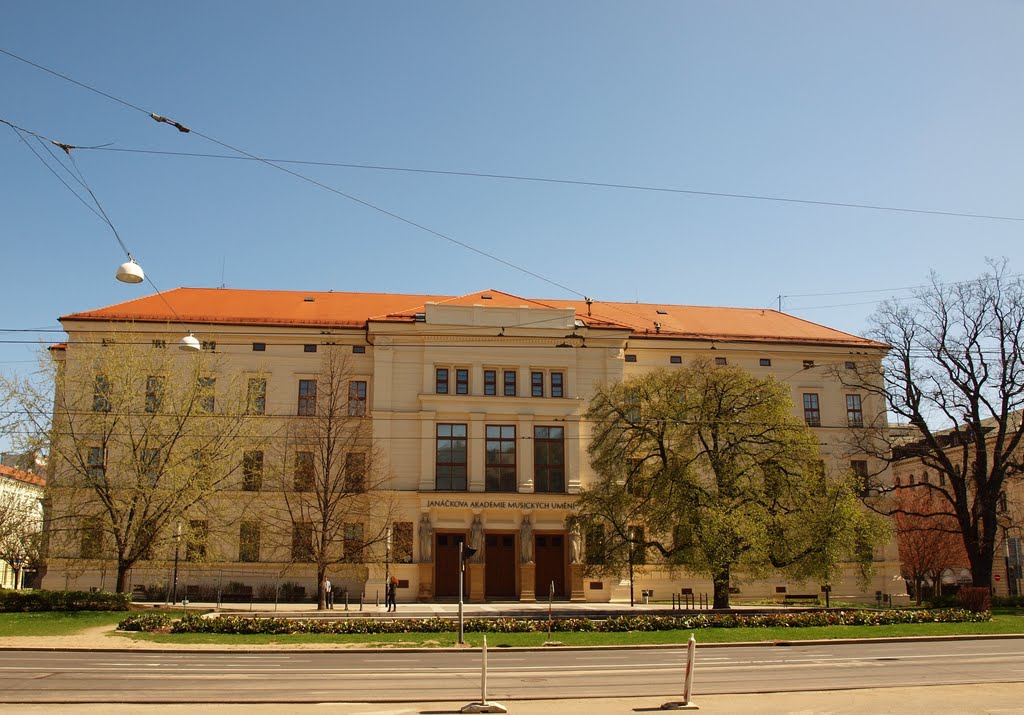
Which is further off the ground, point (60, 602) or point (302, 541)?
point (302, 541)

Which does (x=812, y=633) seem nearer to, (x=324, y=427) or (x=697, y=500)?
(x=697, y=500)

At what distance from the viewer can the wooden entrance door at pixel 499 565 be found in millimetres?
45500

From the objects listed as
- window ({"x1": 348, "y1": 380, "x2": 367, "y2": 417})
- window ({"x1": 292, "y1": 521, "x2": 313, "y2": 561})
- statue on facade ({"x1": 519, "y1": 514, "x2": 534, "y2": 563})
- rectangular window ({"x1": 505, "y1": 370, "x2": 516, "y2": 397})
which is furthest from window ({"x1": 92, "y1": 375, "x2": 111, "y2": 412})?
statue on facade ({"x1": 519, "y1": 514, "x2": 534, "y2": 563})

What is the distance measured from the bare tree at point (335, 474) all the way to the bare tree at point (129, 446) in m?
4.96

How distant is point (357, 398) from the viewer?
159 ft

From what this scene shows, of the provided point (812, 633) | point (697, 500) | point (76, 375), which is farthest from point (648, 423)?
point (76, 375)

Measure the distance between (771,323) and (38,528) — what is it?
44.5 meters

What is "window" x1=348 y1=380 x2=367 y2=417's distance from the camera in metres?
48.5

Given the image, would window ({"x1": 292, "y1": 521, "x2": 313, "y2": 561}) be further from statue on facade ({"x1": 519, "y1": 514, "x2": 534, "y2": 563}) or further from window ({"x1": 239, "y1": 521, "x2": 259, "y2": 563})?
statue on facade ({"x1": 519, "y1": 514, "x2": 534, "y2": 563})

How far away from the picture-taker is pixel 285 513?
46.4 m

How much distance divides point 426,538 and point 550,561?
7024 mm

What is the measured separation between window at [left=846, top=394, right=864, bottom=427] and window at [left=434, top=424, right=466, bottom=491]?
79.8ft

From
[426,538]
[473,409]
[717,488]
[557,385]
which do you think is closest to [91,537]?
[426,538]

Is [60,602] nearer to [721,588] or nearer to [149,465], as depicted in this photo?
[149,465]
